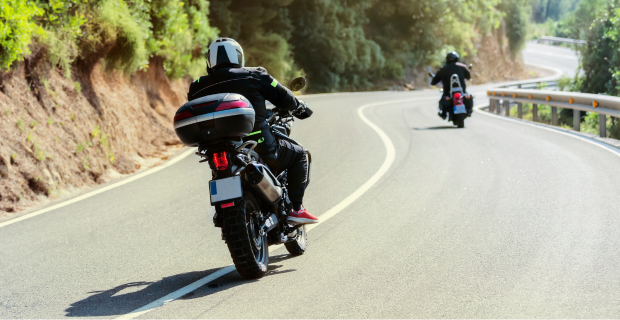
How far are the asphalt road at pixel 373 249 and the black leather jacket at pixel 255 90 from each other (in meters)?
1.17

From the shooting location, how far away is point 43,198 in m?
10.4

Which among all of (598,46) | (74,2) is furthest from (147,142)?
(598,46)

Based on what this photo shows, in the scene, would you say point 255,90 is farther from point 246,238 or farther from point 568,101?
point 568,101

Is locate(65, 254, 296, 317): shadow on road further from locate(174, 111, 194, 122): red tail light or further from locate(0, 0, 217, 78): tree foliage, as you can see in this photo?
locate(0, 0, 217, 78): tree foliage

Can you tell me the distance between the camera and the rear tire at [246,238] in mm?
5359

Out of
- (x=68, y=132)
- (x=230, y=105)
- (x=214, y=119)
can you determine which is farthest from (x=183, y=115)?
(x=68, y=132)

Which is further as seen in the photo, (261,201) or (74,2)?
(74,2)

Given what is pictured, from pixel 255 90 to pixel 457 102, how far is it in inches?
471

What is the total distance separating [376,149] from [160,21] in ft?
24.6

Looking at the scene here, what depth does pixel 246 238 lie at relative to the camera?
5395 mm

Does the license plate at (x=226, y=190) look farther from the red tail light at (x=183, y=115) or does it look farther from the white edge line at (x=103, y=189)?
the white edge line at (x=103, y=189)

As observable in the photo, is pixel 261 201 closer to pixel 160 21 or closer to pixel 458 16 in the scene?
pixel 160 21

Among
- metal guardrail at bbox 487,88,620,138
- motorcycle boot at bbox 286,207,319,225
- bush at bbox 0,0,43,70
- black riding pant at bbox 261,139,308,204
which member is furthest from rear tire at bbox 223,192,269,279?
metal guardrail at bbox 487,88,620,138

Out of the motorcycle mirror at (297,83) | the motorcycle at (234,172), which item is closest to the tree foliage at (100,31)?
the motorcycle mirror at (297,83)
